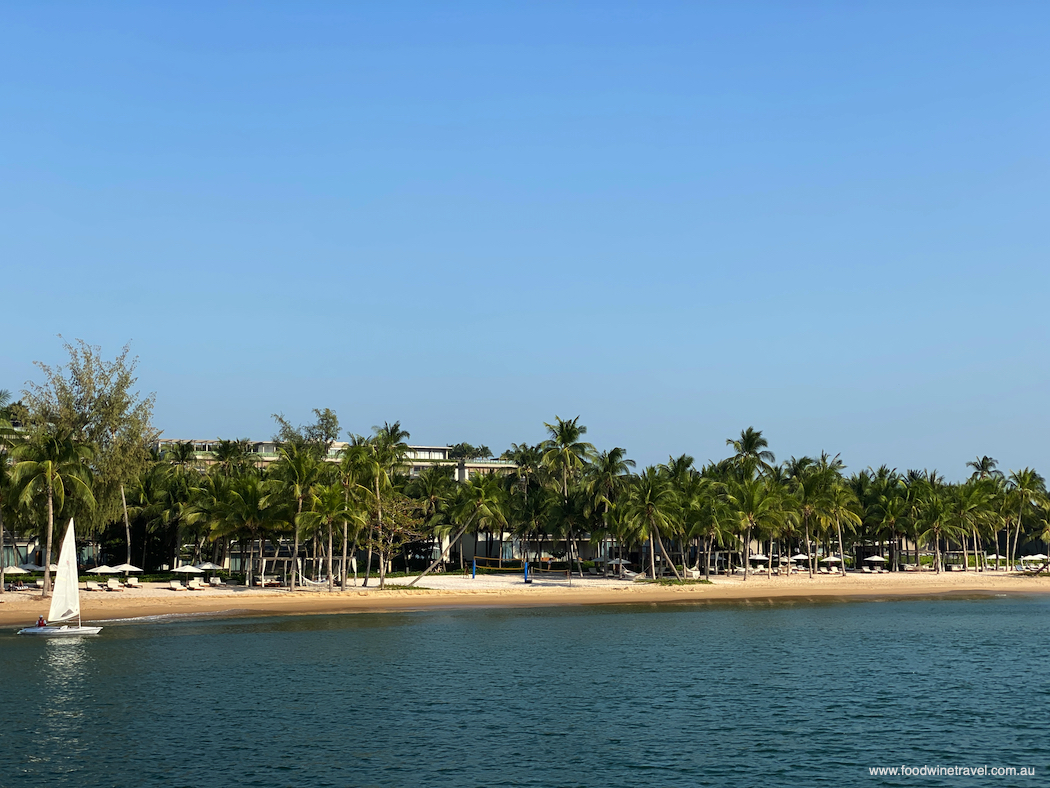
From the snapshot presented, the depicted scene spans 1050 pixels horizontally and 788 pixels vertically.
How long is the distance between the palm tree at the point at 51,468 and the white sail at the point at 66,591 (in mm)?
6244

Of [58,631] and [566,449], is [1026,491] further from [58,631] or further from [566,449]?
[58,631]

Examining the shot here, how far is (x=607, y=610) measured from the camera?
74438 mm

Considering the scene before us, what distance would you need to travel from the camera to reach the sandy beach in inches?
2680

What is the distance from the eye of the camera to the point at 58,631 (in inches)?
2103

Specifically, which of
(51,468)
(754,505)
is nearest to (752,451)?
(754,505)

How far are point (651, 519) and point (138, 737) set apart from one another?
208 ft

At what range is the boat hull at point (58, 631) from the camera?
53375 millimetres

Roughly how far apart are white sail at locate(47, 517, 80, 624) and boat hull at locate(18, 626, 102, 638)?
2.85 ft

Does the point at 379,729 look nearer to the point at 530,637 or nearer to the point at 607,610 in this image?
the point at 530,637

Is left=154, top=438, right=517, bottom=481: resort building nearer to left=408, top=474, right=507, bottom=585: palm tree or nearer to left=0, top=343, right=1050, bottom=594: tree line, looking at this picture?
left=0, top=343, right=1050, bottom=594: tree line

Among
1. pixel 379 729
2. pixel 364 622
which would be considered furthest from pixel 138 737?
pixel 364 622

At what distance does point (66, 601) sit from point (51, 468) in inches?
397

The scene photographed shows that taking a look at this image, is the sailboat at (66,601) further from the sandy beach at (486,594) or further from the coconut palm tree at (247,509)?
the coconut palm tree at (247,509)

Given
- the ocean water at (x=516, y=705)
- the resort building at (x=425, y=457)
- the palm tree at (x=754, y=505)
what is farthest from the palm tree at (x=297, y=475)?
the resort building at (x=425, y=457)
